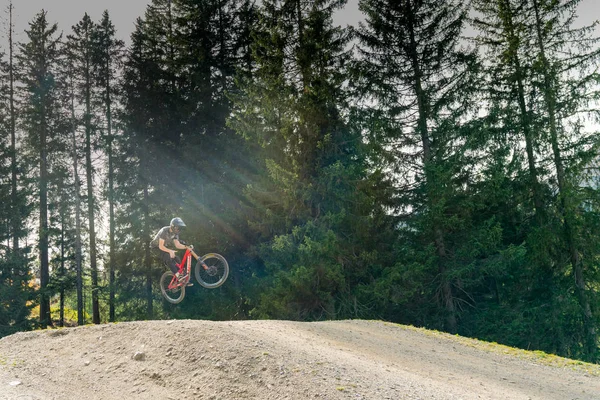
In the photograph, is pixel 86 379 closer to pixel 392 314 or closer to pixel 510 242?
pixel 392 314

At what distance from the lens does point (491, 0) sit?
19.3 m

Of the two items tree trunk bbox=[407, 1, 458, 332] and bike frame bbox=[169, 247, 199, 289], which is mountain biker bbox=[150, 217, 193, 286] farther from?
tree trunk bbox=[407, 1, 458, 332]

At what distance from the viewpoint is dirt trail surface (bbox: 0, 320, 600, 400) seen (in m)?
6.98

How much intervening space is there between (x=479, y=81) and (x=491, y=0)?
146 inches

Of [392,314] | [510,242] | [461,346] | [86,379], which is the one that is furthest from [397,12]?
[86,379]

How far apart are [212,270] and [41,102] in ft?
57.1

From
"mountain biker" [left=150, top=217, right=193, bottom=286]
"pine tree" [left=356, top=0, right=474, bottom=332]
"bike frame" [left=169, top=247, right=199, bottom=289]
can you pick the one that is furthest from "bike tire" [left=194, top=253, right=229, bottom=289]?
"pine tree" [left=356, top=0, right=474, bottom=332]

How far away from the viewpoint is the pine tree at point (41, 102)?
22.6m

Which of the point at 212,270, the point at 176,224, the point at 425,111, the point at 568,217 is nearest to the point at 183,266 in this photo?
the point at 212,270

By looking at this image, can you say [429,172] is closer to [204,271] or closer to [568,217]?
[568,217]

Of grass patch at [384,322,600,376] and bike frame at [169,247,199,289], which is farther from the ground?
bike frame at [169,247,199,289]

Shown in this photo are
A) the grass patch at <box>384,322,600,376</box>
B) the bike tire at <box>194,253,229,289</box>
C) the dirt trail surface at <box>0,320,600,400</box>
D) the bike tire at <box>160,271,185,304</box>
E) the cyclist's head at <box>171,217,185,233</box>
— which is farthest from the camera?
the bike tire at <box>160,271,185,304</box>

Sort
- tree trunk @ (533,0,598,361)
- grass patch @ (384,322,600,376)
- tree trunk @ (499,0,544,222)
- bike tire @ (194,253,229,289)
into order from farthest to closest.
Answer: tree trunk @ (499,0,544,222) → tree trunk @ (533,0,598,361) → bike tire @ (194,253,229,289) → grass patch @ (384,322,600,376)

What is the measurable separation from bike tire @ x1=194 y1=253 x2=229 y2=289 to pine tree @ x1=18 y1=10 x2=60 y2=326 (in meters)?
14.5
